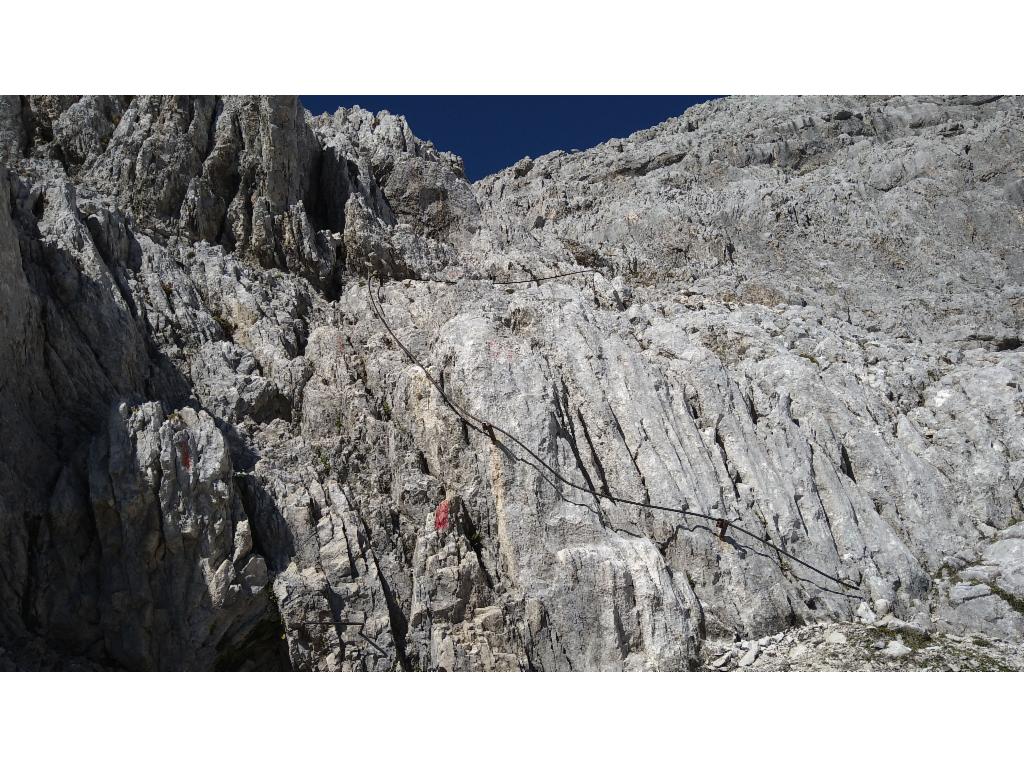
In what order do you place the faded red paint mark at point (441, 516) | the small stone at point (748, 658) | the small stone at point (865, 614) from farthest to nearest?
the faded red paint mark at point (441, 516) < the small stone at point (865, 614) < the small stone at point (748, 658)

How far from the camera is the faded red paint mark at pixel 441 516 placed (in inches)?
562

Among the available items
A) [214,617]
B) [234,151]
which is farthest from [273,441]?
[234,151]

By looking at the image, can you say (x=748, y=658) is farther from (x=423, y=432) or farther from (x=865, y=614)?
(x=423, y=432)

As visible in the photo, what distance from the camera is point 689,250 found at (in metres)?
28.0

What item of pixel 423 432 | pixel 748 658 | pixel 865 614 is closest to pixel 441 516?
pixel 423 432

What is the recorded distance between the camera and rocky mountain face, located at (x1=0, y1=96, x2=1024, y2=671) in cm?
1271

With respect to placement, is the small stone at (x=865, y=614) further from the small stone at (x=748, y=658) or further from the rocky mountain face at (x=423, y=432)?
the small stone at (x=748, y=658)

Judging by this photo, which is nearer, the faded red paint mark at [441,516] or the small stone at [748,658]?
the small stone at [748,658]

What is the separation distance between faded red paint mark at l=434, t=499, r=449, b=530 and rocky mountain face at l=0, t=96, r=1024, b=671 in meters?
0.05

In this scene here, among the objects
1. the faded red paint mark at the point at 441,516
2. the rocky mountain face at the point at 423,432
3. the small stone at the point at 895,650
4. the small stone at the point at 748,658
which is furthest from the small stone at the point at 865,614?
the faded red paint mark at the point at 441,516

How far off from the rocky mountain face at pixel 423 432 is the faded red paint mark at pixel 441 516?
1.8 inches

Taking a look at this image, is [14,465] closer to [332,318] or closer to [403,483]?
[403,483]

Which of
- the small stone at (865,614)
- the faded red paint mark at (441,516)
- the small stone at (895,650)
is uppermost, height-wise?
the faded red paint mark at (441,516)

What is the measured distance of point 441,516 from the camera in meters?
14.4
